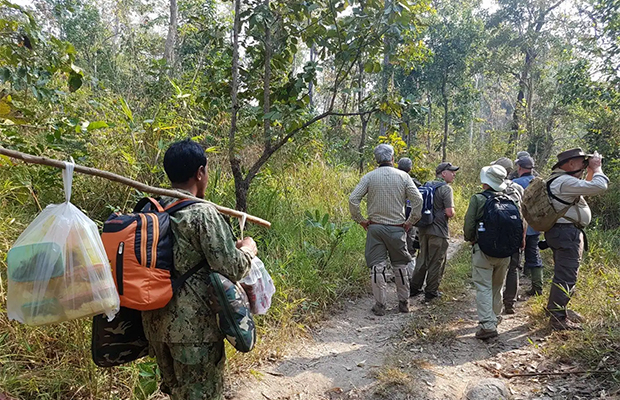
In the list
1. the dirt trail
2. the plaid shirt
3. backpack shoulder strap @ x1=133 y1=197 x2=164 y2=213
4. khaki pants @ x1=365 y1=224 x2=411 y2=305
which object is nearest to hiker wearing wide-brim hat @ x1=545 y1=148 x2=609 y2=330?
the dirt trail

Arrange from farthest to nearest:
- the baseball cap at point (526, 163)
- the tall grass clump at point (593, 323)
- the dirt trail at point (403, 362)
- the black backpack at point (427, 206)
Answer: the baseball cap at point (526, 163) < the black backpack at point (427, 206) < the tall grass clump at point (593, 323) < the dirt trail at point (403, 362)

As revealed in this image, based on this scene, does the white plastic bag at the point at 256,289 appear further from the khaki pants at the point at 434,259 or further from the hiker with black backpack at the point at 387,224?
the khaki pants at the point at 434,259

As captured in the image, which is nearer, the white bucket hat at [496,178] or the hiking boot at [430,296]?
the white bucket hat at [496,178]

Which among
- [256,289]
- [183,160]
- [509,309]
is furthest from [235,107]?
[509,309]

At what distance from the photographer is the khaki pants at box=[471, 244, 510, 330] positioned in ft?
12.7

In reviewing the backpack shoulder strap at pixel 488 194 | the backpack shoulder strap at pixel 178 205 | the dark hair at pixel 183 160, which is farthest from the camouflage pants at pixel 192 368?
the backpack shoulder strap at pixel 488 194

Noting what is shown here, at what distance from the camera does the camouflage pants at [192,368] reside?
5.95 feet

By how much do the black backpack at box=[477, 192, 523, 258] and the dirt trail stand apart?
90 cm

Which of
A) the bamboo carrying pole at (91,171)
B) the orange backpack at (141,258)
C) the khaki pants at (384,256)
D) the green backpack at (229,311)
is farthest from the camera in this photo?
the khaki pants at (384,256)

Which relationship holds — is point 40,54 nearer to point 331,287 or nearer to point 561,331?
point 331,287

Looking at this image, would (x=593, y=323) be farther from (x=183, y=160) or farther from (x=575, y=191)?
(x=183, y=160)

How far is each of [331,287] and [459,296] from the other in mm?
1784

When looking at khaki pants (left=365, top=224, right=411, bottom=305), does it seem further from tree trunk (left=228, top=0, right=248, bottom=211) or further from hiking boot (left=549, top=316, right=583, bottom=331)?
tree trunk (left=228, top=0, right=248, bottom=211)

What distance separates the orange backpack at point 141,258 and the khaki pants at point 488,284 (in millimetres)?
3228
